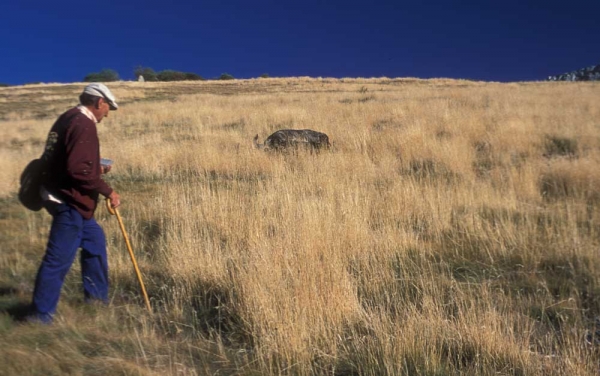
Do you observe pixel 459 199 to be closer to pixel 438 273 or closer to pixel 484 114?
pixel 438 273

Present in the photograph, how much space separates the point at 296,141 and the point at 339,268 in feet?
23.0

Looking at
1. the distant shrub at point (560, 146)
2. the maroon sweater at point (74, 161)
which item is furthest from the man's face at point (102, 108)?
the distant shrub at point (560, 146)

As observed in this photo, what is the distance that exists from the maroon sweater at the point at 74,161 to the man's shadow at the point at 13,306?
96cm

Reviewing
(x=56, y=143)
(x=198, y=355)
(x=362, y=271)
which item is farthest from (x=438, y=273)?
(x=56, y=143)

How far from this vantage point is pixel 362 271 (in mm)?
4855

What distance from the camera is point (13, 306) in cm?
429

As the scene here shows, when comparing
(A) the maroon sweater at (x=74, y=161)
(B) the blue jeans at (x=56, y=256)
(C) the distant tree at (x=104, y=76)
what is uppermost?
(C) the distant tree at (x=104, y=76)

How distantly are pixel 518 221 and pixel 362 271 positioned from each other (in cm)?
253

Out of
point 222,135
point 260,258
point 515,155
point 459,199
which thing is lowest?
point 260,258

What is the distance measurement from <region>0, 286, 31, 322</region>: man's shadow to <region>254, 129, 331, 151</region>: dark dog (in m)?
7.05

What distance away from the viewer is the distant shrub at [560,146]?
10.2 meters

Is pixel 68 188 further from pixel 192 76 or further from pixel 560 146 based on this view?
pixel 192 76

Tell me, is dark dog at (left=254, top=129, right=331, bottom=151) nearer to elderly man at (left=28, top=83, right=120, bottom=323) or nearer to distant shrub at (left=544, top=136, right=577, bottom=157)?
distant shrub at (left=544, top=136, right=577, bottom=157)

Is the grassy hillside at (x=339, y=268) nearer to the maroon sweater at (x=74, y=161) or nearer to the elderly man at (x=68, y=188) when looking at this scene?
the elderly man at (x=68, y=188)
